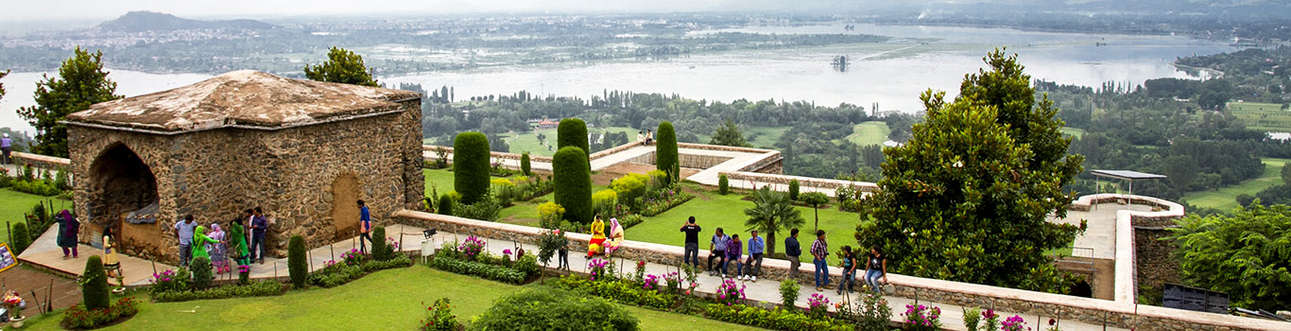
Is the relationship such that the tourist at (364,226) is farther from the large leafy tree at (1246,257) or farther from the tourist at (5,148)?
the tourist at (5,148)

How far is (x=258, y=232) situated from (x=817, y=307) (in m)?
9.23

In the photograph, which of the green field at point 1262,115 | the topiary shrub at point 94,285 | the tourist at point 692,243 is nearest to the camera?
the topiary shrub at point 94,285

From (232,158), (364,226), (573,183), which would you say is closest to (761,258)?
(573,183)

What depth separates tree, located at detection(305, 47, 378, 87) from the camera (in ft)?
86.2

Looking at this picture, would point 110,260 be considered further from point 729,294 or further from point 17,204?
point 729,294

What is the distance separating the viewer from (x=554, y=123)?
66188 millimetres

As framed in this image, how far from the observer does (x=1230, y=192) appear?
42.7 metres

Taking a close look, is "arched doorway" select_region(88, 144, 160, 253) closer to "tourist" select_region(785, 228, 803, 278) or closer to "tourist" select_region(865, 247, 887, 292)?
"tourist" select_region(785, 228, 803, 278)

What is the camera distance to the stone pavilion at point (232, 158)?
557 inches

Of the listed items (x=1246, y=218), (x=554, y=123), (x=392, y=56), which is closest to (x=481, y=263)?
(x=1246, y=218)

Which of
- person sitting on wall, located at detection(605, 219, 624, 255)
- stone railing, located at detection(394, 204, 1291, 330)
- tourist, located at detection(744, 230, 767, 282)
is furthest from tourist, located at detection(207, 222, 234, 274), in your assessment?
tourist, located at detection(744, 230, 767, 282)

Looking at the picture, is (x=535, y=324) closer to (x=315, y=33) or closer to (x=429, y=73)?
(x=429, y=73)

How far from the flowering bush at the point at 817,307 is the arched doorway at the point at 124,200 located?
1097 cm

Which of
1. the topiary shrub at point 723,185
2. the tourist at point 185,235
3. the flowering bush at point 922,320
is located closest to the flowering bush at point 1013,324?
the flowering bush at point 922,320
